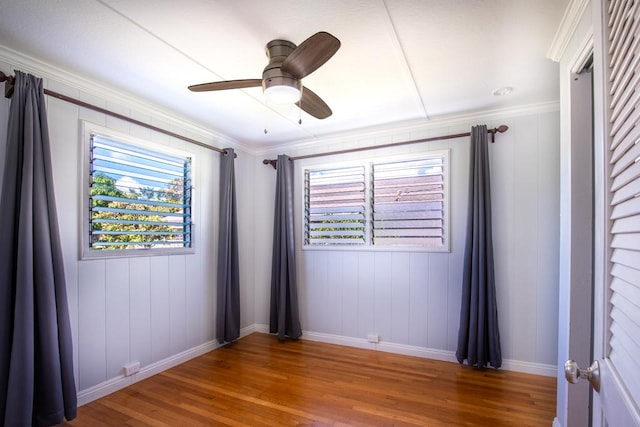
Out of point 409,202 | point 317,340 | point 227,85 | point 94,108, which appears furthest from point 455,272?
point 94,108

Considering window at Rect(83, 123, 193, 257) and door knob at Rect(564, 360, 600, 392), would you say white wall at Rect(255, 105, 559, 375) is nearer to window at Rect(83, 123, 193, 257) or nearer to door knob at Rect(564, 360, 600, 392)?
window at Rect(83, 123, 193, 257)

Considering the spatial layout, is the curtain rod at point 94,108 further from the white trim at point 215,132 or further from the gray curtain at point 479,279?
the gray curtain at point 479,279

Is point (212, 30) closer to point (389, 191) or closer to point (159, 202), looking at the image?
point (159, 202)

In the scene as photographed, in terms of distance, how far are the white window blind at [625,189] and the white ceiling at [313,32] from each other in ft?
3.95

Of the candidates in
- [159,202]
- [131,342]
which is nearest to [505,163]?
[159,202]

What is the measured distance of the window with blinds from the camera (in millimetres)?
2594

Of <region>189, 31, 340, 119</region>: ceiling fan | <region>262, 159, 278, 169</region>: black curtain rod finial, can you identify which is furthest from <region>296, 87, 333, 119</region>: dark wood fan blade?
<region>262, 159, 278, 169</region>: black curtain rod finial

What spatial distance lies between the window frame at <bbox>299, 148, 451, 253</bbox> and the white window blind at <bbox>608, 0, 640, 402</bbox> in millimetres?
2607

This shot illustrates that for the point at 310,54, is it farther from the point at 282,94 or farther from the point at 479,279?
the point at 479,279

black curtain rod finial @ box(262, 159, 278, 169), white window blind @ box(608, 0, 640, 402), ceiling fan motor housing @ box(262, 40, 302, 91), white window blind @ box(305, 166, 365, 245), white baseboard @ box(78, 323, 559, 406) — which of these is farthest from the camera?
black curtain rod finial @ box(262, 159, 278, 169)

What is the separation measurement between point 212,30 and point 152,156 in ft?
5.24

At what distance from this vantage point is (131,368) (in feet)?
9.05

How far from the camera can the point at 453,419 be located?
2230mm

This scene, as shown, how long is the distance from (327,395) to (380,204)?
76.0 inches
